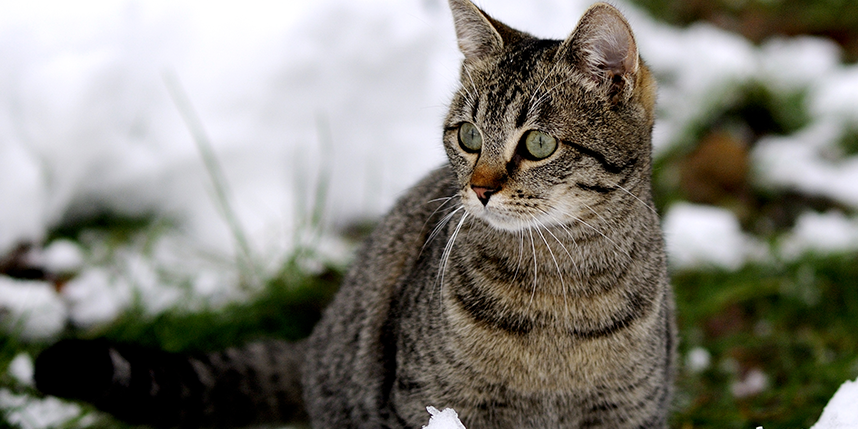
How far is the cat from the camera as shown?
179 cm

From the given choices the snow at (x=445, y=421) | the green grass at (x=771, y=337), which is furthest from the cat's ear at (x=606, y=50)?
the green grass at (x=771, y=337)

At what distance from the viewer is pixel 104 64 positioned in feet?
9.88

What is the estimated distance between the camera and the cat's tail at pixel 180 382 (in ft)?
6.43

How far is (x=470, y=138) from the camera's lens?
191 centimetres

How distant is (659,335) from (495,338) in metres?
0.46

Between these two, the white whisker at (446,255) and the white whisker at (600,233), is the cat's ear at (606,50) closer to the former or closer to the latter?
the white whisker at (600,233)

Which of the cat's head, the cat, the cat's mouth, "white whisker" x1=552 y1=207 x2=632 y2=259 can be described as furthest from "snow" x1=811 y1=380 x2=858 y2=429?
the cat's mouth

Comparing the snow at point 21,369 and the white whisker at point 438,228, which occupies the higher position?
the white whisker at point 438,228

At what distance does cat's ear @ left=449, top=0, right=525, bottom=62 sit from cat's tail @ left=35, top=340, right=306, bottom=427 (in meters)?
1.21

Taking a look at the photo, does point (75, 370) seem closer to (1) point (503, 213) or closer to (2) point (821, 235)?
(1) point (503, 213)

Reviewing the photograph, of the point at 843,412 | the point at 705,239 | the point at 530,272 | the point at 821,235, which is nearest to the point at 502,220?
the point at 530,272

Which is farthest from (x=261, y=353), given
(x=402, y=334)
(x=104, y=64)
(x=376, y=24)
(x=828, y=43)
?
(x=828, y=43)

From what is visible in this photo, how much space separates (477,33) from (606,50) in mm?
390

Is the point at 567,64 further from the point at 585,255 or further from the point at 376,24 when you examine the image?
the point at 376,24
